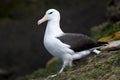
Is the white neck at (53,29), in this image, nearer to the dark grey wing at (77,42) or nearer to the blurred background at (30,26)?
the dark grey wing at (77,42)

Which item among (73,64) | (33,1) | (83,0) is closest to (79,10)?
(83,0)

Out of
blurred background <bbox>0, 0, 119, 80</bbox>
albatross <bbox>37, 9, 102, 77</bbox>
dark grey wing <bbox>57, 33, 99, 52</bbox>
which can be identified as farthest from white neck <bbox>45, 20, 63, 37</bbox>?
blurred background <bbox>0, 0, 119, 80</bbox>

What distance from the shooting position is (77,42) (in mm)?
11008

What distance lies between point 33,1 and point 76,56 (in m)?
14.4

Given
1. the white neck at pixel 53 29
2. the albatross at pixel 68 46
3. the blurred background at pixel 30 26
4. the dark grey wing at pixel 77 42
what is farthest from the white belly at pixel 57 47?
the blurred background at pixel 30 26

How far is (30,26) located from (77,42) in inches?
462

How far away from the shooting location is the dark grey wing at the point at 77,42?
1095 cm

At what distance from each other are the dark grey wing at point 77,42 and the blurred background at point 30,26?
7.39 m

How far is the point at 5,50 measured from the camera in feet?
69.4

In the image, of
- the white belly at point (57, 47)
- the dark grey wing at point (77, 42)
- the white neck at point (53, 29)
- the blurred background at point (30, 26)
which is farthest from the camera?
the blurred background at point (30, 26)

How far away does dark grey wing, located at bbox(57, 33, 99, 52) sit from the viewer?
10953 mm

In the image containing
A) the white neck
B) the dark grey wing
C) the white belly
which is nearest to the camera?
the white belly

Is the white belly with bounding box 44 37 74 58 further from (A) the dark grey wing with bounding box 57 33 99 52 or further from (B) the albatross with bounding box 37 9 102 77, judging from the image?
(A) the dark grey wing with bounding box 57 33 99 52

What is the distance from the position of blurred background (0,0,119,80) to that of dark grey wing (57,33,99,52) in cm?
739
